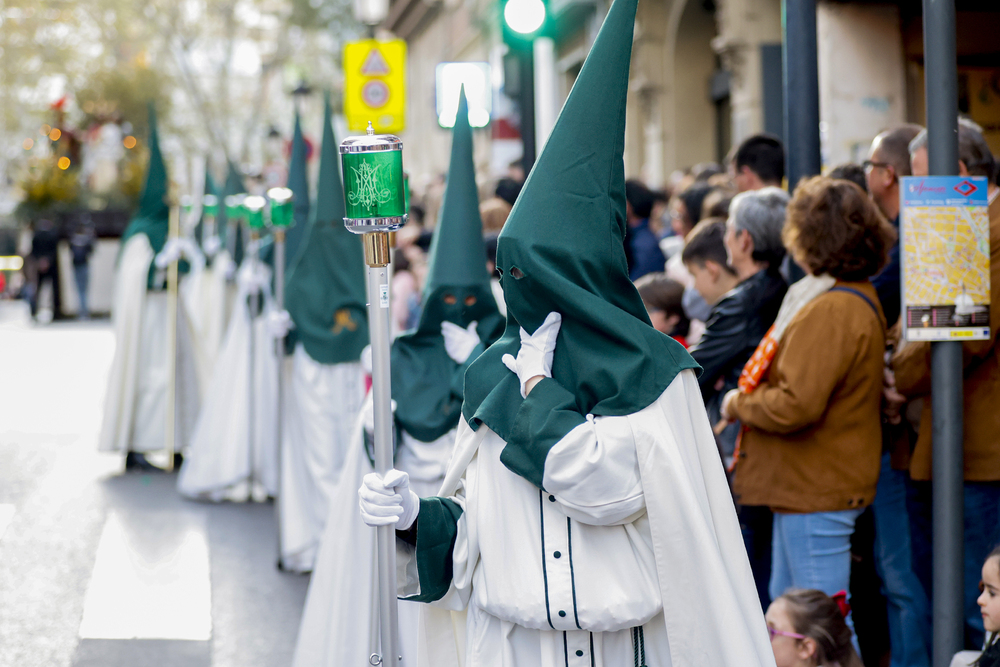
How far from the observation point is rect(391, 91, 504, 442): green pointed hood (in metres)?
4.57

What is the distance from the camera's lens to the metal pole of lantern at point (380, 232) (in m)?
2.65

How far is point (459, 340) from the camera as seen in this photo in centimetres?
472

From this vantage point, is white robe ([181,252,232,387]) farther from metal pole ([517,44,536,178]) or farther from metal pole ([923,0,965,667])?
metal pole ([923,0,965,667])

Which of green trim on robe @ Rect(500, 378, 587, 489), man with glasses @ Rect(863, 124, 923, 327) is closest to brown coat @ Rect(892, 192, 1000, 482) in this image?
man with glasses @ Rect(863, 124, 923, 327)

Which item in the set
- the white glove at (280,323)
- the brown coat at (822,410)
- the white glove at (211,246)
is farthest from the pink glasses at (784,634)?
the white glove at (211,246)

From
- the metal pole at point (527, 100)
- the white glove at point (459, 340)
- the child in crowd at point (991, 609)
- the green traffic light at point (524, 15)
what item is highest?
the green traffic light at point (524, 15)

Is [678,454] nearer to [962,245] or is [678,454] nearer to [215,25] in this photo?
[962,245]

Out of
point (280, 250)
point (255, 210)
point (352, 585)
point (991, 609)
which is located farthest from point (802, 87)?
point (255, 210)

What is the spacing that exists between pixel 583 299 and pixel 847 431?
183cm

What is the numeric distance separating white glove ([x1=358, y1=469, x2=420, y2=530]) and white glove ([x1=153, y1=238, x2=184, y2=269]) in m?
7.36

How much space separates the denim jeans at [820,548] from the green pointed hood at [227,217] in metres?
6.78

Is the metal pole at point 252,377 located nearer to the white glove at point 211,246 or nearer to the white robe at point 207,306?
the white robe at point 207,306

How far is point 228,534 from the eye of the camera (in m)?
7.63

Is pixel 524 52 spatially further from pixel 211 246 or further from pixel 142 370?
pixel 142 370
